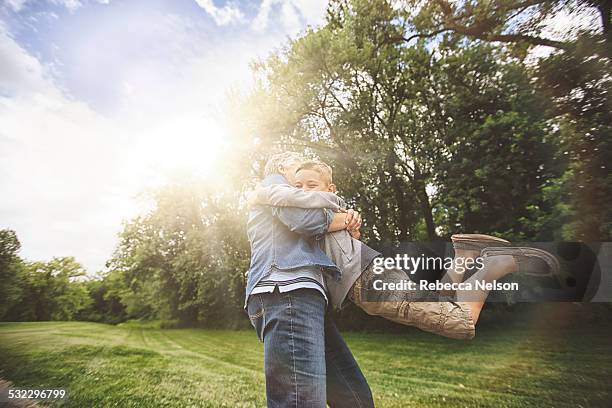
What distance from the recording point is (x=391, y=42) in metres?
4.51

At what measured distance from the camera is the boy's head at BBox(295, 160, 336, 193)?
1439mm

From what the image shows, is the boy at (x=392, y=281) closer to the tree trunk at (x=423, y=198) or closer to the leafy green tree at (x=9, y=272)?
the tree trunk at (x=423, y=198)

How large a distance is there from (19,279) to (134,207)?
68.8 inches

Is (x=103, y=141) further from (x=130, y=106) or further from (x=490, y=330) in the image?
(x=490, y=330)

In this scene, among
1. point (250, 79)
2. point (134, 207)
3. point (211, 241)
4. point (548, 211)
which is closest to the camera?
point (548, 211)

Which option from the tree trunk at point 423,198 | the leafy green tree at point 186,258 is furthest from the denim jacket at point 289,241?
the leafy green tree at point 186,258

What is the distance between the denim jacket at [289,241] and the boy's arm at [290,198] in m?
0.02

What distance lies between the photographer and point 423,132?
4777 millimetres

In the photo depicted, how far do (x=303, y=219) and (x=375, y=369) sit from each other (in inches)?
130

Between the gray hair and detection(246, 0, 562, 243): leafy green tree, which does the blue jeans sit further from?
detection(246, 0, 562, 243): leafy green tree

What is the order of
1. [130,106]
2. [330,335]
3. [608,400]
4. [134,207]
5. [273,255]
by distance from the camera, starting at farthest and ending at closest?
[134,207], [130,106], [608,400], [330,335], [273,255]

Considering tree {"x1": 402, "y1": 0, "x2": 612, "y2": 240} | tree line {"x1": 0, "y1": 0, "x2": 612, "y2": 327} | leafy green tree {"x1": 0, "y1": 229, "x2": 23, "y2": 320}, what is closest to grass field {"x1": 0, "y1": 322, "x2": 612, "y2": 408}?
leafy green tree {"x1": 0, "y1": 229, "x2": 23, "y2": 320}

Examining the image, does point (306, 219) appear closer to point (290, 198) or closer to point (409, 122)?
point (290, 198)

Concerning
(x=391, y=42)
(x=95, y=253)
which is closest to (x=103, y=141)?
(x=95, y=253)
